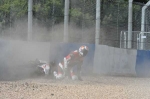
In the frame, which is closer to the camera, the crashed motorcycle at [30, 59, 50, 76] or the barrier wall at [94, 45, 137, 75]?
the crashed motorcycle at [30, 59, 50, 76]

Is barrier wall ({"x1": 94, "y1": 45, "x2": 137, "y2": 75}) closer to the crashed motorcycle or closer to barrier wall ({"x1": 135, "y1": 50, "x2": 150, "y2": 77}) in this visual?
barrier wall ({"x1": 135, "y1": 50, "x2": 150, "y2": 77})

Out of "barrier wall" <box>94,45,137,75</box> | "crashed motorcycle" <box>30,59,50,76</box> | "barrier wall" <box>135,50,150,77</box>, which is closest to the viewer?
"crashed motorcycle" <box>30,59,50,76</box>

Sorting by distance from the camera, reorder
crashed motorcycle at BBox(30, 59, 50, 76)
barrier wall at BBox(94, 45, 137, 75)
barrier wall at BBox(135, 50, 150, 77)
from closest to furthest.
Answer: crashed motorcycle at BBox(30, 59, 50, 76)
barrier wall at BBox(94, 45, 137, 75)
barrier wall at BBox(135, 50, 150, 77)

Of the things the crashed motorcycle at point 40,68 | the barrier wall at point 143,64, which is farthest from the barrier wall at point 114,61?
the crashed motorcycle at point 40,68

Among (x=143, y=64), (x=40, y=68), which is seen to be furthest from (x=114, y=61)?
(x=40, y=68)

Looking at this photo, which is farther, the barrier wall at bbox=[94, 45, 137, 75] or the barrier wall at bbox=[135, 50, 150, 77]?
the barrier wall at bbox=[135, 50, 150, 77]

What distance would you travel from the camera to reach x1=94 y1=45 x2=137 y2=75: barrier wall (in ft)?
68.4

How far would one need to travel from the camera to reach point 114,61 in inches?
843

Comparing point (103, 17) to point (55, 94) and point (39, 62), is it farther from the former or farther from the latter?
point (55, 94)

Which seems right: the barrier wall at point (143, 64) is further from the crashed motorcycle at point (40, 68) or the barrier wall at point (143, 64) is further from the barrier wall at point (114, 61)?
the crashed motorcycle at point (40, 68)

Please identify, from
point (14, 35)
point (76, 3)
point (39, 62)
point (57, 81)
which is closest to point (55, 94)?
point (57, 81)

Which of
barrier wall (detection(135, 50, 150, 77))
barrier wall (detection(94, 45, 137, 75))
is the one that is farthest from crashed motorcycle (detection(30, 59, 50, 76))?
barrier wall (detection(135, 50, 150, 77))

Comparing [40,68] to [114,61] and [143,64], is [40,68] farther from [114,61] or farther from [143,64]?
[143,64]

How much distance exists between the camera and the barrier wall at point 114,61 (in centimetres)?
2086
